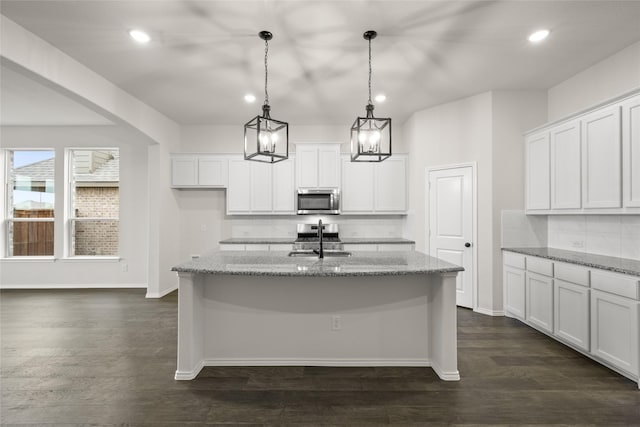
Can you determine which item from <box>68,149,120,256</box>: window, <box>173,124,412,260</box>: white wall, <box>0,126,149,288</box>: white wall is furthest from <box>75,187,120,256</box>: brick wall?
<box>173,124,412,260</box>: white wall

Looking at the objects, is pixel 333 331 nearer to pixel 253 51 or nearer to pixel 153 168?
pixel 253 51

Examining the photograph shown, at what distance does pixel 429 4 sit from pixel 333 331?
2.84 meters

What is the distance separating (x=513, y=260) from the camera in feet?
13.2

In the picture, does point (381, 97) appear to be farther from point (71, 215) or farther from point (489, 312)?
point (71, 215)

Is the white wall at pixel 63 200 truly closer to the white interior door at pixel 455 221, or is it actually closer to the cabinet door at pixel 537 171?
the white interior door at pixel 455 221

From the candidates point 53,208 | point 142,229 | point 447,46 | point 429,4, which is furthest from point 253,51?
point 53,208

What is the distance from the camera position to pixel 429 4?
2.48m

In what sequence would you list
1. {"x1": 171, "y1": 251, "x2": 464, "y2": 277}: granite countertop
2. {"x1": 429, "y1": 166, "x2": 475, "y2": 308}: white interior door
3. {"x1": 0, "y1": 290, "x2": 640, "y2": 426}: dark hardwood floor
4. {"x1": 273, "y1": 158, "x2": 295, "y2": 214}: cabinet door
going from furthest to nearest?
1. {"x1": 273, "y1": 158, "x2": 295, "y2": 214}: cabinet door
2. {"x1": 429, "y1": 166, "x2": 475, "y2": 308}: white interior door
3. {"x1": 171, "y1": 251, "x2": 464, "y2": 277}: granite countertop
4. {"x1": 0, "y1": 290, "x2": 640, "y2": 426}: dark hardwood floor

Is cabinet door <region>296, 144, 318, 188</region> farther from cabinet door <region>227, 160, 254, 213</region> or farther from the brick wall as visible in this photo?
the brick wall

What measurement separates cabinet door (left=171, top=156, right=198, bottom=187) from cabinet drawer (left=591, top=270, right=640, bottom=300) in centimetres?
554

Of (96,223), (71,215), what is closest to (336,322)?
(96,223)

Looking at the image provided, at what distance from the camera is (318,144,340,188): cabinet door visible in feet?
17.9

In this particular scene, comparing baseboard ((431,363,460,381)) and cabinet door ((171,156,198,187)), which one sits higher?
cabinet door ((171,156,198,187))

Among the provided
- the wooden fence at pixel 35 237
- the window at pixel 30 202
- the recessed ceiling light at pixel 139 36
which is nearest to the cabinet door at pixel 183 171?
the window at pixel 30 202
